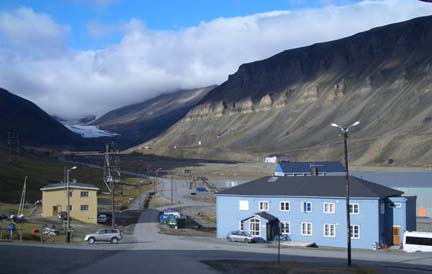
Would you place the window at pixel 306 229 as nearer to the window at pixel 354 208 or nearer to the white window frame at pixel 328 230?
the white window frame at pixel 328 230

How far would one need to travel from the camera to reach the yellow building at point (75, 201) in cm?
6575

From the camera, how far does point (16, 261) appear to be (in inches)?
1083

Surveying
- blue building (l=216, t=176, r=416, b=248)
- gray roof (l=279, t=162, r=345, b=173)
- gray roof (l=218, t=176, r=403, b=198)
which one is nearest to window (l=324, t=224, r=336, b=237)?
blue building (l=216, t=176, r=416, b=248)

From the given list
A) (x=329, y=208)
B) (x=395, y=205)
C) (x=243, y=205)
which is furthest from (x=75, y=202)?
(x=395, y=205)

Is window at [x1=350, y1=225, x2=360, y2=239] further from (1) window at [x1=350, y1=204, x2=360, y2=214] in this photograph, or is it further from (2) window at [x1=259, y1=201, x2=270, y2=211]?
(2) window at [x1=259, y1=201, x2=270, y2=211]

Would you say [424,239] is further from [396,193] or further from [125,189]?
[125,189]

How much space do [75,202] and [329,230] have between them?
27.2 m

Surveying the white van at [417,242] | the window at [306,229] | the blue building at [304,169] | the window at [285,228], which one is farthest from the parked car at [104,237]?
the blue building at [304,169]

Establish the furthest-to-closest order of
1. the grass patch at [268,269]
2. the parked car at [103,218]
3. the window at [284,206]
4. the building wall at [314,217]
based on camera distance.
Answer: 1. the parked car at [103,218]
2. the window at [284,206]
3. the building wall at [314,217]
4. the grass patch at [268,269]

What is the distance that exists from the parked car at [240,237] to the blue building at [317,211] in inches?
71.5

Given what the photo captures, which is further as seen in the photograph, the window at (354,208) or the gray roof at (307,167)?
the gray roof at (307,167)

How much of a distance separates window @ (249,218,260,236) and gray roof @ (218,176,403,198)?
2764 millimetres

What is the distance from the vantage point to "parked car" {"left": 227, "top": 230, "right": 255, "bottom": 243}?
52.1 m

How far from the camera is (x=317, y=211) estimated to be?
5344cm
